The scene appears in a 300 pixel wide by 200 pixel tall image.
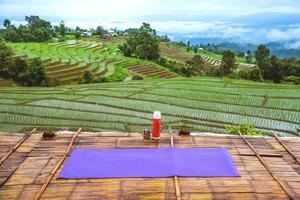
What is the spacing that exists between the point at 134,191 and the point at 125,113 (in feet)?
46.1

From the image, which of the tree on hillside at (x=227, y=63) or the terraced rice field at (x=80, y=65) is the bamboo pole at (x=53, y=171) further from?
the tree on hillside at (x=227, y=63)

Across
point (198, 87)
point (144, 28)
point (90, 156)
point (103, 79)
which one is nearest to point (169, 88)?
point (198, 87)

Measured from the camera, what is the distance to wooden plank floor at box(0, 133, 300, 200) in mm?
4609

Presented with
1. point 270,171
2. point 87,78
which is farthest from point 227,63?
point 270,171

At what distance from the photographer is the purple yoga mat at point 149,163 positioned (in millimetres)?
5148

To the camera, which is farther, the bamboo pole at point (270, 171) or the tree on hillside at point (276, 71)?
the tree on hillside at point (276, 71)

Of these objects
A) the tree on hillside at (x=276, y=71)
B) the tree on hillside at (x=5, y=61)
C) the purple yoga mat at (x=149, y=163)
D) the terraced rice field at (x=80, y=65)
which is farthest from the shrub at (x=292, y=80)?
the purple yoga mat at (x=149, y=163)

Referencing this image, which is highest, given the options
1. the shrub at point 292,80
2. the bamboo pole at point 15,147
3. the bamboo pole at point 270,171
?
the bamboo pole at point 270,171

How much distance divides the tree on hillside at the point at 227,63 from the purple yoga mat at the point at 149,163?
38911 mm

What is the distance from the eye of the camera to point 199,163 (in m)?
5.53

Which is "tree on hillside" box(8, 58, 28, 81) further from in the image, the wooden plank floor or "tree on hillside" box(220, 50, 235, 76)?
the wooden plank floor

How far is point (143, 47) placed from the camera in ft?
186

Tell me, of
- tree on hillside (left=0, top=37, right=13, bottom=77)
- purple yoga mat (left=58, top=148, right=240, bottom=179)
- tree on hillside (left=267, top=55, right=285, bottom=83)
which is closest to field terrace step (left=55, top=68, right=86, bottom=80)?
tree on hillside (left=0, top=37, right=13, bottom=77)

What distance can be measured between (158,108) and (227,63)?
A: 2634 cm
